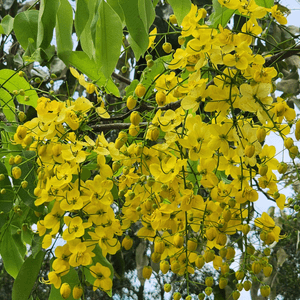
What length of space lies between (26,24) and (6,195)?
1.04 feet

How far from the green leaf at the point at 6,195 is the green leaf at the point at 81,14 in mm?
323

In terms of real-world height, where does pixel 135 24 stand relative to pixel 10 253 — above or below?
above

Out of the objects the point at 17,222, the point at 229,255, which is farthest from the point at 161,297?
the point at 229,255

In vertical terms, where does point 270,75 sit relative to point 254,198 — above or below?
above

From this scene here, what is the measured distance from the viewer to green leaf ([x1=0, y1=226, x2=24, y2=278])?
833mm

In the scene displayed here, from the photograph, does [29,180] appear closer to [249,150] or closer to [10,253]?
[10,253]

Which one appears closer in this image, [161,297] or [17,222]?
[17,222]

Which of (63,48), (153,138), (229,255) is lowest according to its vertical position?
(229,255)

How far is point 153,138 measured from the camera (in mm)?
529

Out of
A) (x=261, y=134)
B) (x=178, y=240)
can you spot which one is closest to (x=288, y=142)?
(x=261, y=134)

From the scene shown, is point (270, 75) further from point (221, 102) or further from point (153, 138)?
point (153, 138)

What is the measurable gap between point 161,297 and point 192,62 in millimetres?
3423

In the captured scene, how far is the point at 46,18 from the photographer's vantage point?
0.61 metres

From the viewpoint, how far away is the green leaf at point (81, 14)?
1.79 feet
